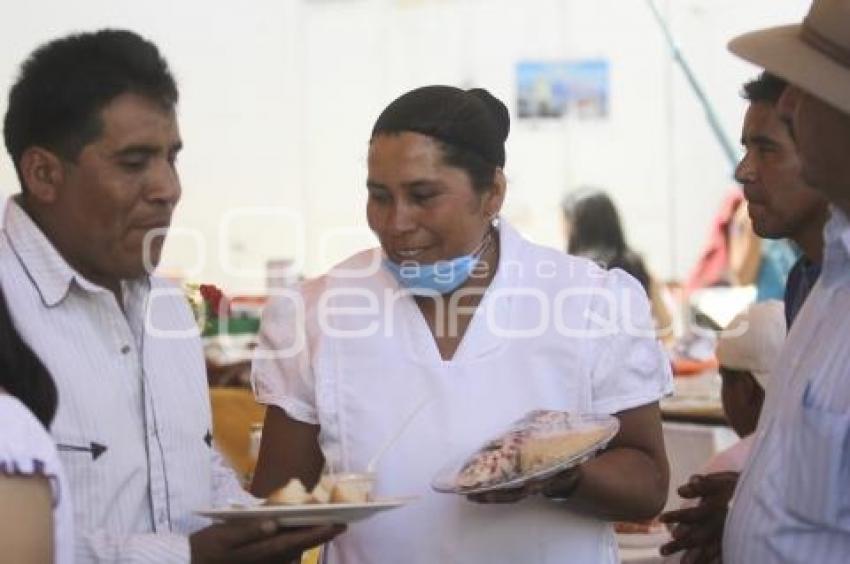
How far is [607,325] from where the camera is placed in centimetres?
258

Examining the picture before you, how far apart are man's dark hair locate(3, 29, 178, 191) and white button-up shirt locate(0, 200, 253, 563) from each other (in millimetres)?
126

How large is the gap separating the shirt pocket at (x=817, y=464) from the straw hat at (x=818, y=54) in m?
0.43

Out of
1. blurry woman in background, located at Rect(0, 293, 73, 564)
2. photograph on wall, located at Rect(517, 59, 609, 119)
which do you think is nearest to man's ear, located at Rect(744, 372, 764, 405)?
blurry woman in background, located at Rect(0, 293, 73, 564)

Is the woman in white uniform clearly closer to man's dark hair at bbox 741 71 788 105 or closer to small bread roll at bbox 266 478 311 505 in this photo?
small bread roll at bbox 266 478 311 505

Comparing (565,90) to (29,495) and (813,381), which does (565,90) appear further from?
(29,495)

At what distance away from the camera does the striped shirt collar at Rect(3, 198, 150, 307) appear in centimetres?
211

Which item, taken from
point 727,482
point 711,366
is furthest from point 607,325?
point 711,366

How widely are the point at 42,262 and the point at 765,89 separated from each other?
155cm

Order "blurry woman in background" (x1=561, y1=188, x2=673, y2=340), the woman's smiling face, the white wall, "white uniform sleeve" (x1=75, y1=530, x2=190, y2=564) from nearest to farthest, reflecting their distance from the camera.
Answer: "white uniform sleeve" (x1=75, y1=530, x2=190, y2=564) → the woman's smiling face → the white wall → "blurry woman in background" (x1=561, y1=188, x2=673, y2=340)

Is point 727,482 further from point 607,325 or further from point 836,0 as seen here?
point 836,0

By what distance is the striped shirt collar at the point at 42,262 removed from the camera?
211 centimetres

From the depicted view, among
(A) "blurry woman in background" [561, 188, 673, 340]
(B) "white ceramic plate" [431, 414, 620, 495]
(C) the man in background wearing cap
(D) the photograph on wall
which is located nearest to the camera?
(B) "white ceramic plate" [431, 414, 620, 495]

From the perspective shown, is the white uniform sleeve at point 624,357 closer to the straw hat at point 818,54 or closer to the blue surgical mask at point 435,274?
the blue surgical mask at point 435,274

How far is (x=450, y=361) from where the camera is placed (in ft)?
8.41
